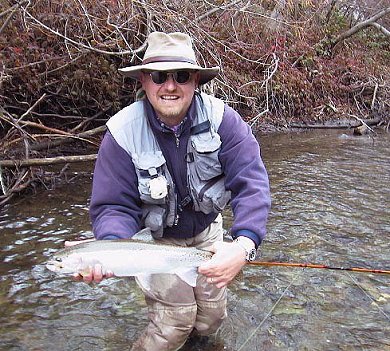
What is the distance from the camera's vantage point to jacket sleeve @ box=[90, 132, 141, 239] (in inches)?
116

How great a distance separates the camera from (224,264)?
2625 mm

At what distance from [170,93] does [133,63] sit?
6.13 m

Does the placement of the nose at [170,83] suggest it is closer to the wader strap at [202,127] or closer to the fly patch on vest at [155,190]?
the wader strap at [202,127]

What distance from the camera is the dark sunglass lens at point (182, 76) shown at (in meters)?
2.96

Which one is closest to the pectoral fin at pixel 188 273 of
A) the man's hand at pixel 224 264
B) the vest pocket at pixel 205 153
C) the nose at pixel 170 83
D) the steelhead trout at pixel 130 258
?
the steelhead trout at pixel 130 258

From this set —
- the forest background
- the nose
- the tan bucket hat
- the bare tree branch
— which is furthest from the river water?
the bare tree branch

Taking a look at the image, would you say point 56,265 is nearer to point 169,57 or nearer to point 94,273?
point 94,273

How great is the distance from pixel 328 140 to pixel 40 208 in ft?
23.9

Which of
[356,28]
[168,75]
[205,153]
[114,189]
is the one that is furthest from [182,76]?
[356,28]

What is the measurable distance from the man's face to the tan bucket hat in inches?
2.3

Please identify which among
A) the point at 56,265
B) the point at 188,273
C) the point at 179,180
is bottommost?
the point at 188,273

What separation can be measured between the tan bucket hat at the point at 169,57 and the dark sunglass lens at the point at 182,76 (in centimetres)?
6

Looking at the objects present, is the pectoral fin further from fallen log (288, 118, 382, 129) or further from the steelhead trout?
fallen log (288, 118, 382, 129)

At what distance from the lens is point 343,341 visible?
142 inches
